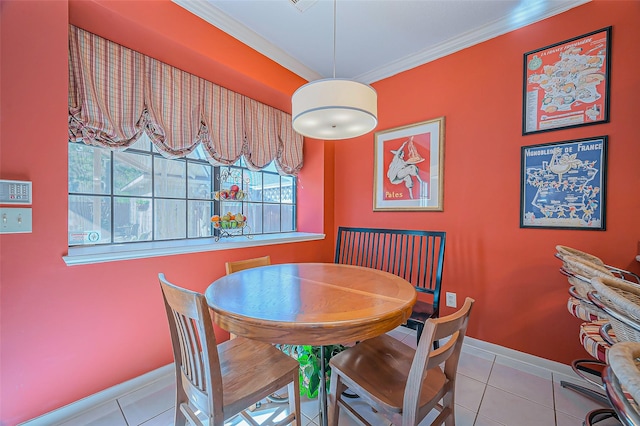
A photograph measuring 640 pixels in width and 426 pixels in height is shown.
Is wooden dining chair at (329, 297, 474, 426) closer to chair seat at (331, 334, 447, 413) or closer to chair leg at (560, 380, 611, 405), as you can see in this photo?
chair seat at (331, 334, 447, 413)

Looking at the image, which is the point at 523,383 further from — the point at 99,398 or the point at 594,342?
the point at 99,398

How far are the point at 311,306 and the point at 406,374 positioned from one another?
0.52m

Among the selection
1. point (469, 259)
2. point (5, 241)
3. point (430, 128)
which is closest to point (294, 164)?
point (430, 128)

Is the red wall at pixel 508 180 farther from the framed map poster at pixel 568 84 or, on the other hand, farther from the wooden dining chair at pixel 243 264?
the wooden dining chair at pixel 243 264

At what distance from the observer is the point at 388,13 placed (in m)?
1.92

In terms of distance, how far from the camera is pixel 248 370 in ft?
3.77

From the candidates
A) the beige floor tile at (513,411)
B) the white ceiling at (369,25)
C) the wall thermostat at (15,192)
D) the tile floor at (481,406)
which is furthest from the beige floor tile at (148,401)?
the white ceiling at (369,25)

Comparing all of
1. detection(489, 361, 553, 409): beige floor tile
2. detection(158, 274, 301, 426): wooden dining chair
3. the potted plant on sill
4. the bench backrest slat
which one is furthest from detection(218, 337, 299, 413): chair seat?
detection(489, 361, 553, 409): beige floor tile

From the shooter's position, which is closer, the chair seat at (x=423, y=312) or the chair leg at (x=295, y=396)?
the chair leg at (x=295, y=396)

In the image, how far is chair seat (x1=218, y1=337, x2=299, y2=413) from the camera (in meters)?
1.01

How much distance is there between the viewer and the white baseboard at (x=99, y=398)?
135 centimetres

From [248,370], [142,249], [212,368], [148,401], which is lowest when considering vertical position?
[148,401]

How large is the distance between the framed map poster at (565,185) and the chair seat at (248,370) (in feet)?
6.67

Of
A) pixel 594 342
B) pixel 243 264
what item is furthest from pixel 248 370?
pixel 594 342
